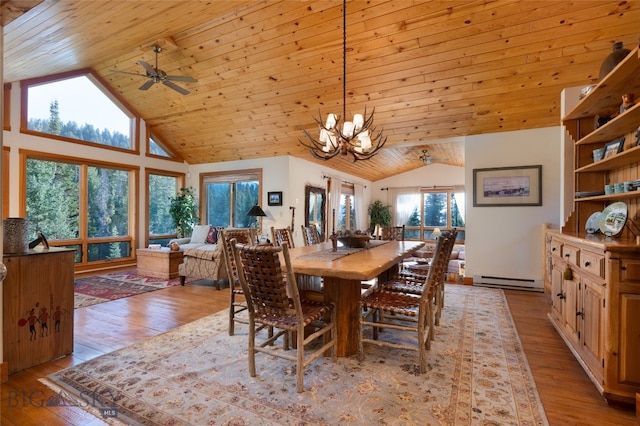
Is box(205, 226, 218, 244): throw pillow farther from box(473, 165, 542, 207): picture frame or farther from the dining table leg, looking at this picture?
box(473, 165, 542, 207): picture frame

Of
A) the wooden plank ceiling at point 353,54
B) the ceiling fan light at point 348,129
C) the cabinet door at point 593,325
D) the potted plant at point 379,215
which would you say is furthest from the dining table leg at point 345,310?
the potted plant at point 379,215

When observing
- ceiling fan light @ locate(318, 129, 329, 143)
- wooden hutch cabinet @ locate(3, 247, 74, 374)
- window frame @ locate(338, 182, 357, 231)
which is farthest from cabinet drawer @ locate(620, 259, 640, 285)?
window frame @ locate(338, 182, 357, 231)

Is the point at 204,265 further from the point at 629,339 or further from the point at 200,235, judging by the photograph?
the point at 629,339

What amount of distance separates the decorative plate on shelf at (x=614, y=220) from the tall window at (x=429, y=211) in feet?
22.4

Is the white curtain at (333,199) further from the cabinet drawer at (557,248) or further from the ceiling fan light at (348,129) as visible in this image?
the cabinet drawer at (557,248)

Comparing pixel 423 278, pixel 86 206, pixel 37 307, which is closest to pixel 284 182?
pixel 86 206

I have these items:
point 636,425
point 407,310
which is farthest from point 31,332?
point 636,425

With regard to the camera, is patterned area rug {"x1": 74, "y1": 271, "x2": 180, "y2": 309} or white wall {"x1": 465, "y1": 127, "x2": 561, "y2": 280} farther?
white wall {"x1": 465, "y1": 127, "x2": 561, "y2": 280}

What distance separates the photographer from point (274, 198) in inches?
257

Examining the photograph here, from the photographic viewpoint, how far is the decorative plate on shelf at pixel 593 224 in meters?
2.60

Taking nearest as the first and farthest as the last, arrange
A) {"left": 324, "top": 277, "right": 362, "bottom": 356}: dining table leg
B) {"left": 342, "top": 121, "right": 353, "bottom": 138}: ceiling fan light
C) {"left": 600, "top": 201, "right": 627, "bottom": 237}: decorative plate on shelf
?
{"left": 600, "top": 201, "right": 627, "bottom": 237}: decorative plate on shelf < {"left": 324, "top": 277, "right": 362, "bottom": 356}: dining table leg < {"left": 342, "top": 121, "right": 353, "bottom": 138}: ceiling fan light

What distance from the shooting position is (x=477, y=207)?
4965mm

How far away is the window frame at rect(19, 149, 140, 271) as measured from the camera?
492 cm

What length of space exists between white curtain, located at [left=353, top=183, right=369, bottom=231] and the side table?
5.33 metres
